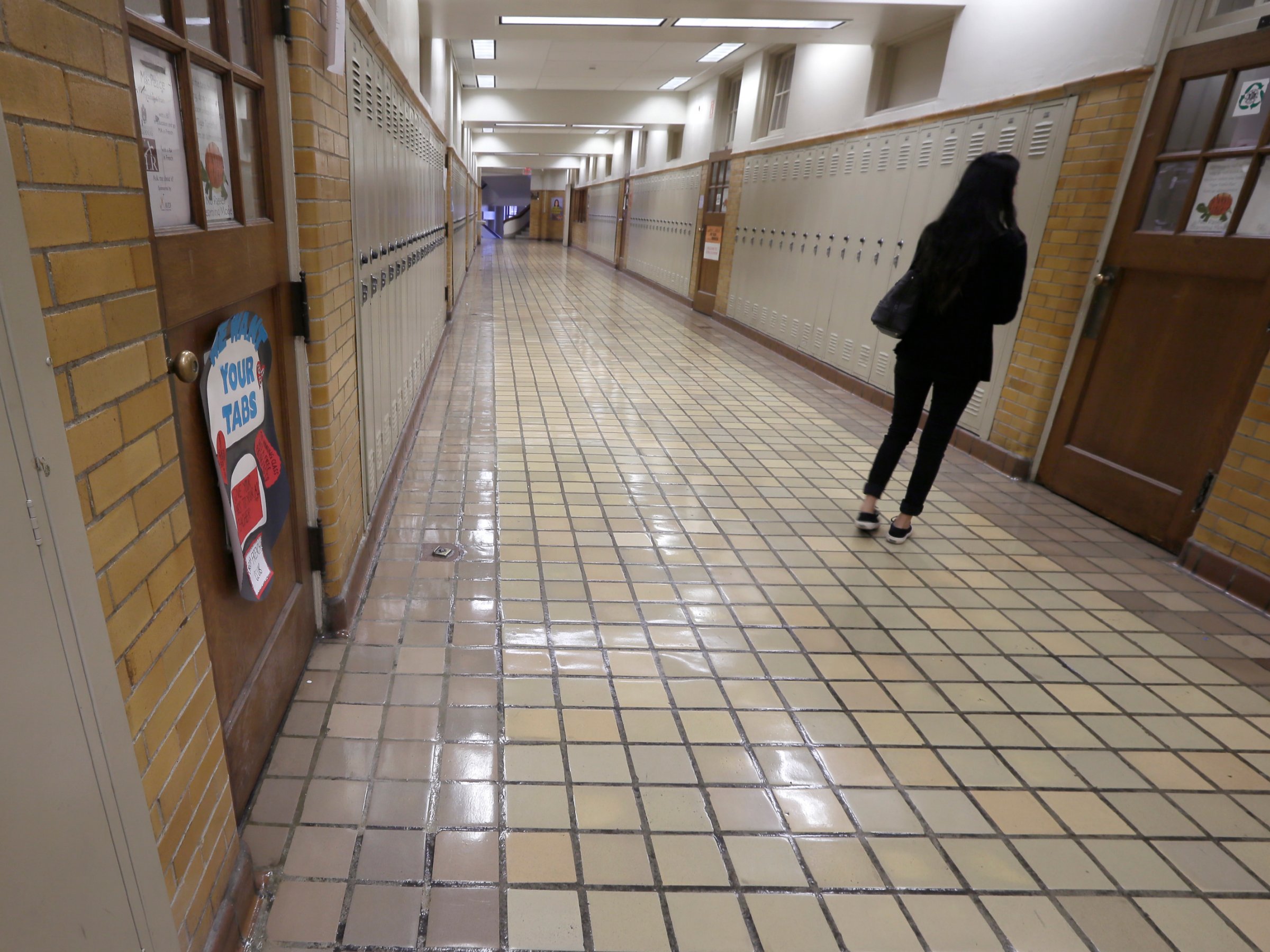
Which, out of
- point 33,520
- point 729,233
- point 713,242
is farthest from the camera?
point 713,242

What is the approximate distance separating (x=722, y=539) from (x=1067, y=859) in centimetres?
178

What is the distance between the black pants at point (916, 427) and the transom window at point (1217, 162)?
56.6 inches

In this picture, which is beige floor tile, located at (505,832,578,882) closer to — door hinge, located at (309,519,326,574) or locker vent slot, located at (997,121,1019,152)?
door hinge, located at (309,519,326,574)

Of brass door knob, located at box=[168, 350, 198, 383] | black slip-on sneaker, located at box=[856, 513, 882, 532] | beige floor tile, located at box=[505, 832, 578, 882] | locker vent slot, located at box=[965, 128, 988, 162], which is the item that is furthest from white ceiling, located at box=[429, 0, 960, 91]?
beige floor tile, located at box=[505, 832, 578, 882]

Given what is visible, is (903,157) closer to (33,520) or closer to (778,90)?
(778,90)

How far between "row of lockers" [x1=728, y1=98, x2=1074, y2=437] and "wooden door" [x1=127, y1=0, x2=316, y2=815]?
3.92 m

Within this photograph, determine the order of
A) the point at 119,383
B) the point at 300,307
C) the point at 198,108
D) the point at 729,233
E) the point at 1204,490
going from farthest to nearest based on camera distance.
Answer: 1. the point at 729,233
2. the point at 1204,490
3. the point at 300,307
4. the point at 198,108
5. the point at 119,383

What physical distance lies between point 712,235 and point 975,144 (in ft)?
18.6

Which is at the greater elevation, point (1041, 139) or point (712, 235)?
point (1041, 139)

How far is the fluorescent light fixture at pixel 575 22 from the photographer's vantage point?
20.8ft

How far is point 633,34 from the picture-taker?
272 inches

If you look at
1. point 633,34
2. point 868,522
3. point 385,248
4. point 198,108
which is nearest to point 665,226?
point 633,34

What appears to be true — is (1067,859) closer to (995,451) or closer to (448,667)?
(448,667)

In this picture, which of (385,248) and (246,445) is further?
(385,248)
